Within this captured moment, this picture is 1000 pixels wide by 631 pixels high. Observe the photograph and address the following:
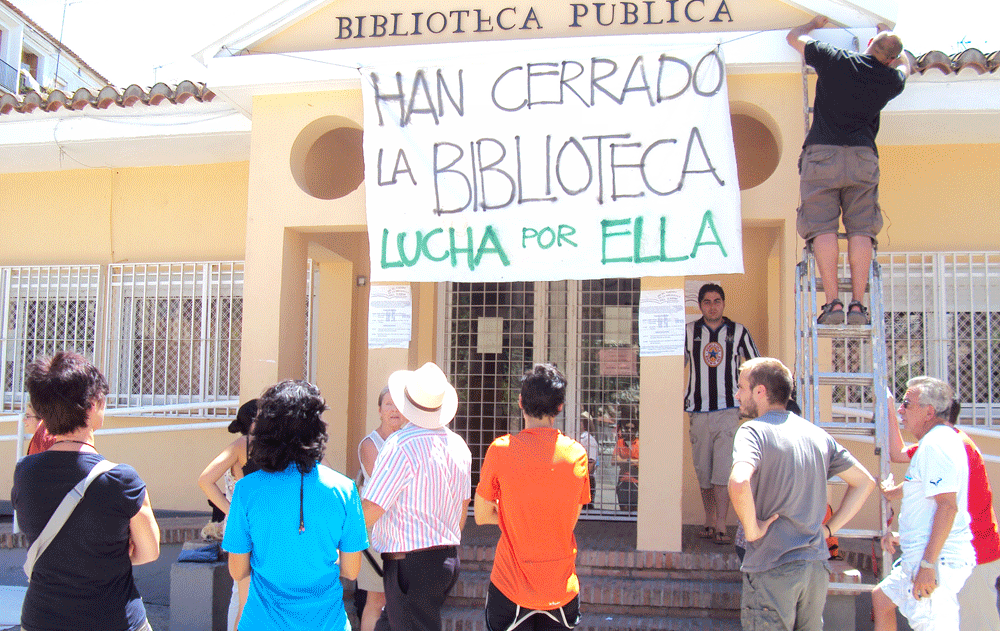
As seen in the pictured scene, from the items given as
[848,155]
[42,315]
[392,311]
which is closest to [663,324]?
[848,155]

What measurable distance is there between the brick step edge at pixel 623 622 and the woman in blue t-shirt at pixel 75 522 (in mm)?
2441

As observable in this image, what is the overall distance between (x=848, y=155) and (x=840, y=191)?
22 centimetres

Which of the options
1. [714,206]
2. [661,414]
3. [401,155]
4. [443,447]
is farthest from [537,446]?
[401,155]

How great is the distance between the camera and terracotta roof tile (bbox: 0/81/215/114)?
6.10 metres

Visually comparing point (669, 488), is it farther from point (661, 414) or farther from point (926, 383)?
point (926, 383)

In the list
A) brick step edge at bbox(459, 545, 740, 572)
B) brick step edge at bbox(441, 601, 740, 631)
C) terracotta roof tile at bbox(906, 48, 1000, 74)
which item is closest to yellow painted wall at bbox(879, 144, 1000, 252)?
terracotta roof tile at bbox(906, 48, 1000, 74)

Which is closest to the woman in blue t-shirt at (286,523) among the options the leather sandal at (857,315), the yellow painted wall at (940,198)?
the leather sandal at (857,315)

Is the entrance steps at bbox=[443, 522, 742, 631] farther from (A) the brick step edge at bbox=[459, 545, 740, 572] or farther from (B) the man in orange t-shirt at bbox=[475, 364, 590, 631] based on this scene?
(B) the man in orange t-shirt at bbox=[475, 364, 590, 631]

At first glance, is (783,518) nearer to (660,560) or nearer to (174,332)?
(660,560)

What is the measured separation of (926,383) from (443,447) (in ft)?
8.17

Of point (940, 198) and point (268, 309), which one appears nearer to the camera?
point (268, 309)

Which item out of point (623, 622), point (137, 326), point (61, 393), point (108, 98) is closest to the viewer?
point (61, 393)

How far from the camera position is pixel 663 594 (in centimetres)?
483

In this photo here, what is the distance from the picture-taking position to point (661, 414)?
16.3 feet
